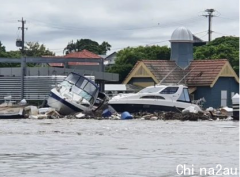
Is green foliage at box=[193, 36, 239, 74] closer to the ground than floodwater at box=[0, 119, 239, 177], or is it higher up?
higher up

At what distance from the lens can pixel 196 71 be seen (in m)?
69.4

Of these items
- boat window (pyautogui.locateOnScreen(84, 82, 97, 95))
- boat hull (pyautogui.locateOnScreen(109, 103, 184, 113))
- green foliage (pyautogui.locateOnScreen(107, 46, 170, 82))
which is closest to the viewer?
boat hull (pyautogui.locateOnScreen(109, 103, 184, 113))

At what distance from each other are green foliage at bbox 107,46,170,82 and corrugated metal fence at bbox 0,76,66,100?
25025mm

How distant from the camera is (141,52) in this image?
92.1 m

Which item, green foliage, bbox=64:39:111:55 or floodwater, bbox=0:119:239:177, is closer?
floodwater, bbox=0:119:239:177

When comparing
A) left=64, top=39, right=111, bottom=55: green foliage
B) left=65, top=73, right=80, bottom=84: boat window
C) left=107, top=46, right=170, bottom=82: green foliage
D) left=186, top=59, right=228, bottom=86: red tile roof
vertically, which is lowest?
left=65, top=73, right=80, bottom=84: boat window

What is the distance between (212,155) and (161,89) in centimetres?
2594

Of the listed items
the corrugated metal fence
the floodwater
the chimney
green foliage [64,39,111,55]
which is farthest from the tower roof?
green foliage [64,39,111,55]

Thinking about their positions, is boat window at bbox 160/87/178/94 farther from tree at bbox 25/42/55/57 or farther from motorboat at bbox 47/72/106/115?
tree at bbox 25/42/55/57

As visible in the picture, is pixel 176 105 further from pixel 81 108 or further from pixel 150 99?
pixel 81 108

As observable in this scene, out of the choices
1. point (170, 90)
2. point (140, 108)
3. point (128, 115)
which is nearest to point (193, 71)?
point (170, 90)

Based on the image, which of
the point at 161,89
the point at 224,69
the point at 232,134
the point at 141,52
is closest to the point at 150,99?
the point at 161,89

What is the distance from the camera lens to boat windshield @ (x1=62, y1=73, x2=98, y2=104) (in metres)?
47.9

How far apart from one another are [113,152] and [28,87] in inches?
1491
